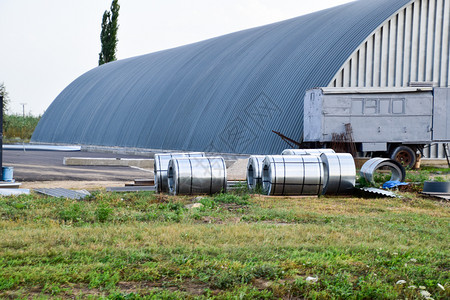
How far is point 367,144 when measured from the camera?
23.2m

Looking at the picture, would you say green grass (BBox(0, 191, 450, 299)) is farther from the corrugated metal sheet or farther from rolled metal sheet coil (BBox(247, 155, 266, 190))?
the corrugated metal sheet

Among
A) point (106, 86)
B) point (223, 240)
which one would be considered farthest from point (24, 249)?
point (106, 86)

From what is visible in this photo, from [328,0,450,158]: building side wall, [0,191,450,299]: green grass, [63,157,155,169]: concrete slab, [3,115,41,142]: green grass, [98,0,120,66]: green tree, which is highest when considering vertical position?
[98,0,120,66]: green tree

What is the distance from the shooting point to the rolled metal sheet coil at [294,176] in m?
14.0

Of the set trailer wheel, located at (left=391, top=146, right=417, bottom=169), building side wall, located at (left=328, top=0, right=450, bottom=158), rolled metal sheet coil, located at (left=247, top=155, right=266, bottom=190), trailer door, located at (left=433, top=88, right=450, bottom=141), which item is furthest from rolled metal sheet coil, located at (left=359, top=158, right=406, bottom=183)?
building side wall, located at (left=328, top=0, right=450, bottom=158)

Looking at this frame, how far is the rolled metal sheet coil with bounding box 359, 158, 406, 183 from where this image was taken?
1538 centimetres

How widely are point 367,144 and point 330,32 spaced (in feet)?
25.7

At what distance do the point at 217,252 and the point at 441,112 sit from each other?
19340 mm

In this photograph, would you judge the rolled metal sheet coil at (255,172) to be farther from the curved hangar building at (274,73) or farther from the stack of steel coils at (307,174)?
the curved hangar building at (274,73)

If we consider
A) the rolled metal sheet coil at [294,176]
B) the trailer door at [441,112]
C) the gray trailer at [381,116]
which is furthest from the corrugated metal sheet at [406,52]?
the rolled metal sheet coil at [294,176]

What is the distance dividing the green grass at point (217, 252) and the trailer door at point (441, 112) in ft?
43.1

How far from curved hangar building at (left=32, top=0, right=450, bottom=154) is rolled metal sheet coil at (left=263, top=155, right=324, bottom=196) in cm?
1084

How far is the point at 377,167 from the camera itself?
15.6 metres

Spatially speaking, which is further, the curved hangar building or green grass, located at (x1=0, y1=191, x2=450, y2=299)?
the curved hangar building
